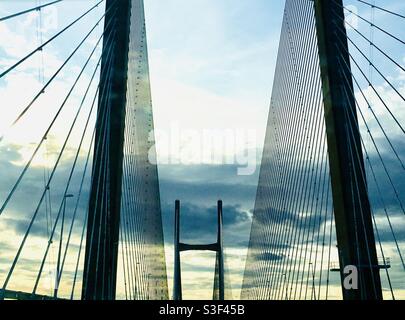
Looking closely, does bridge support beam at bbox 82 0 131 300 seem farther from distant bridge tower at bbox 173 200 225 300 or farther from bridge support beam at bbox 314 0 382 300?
distant bridge tower at bbox 173 200 225 300

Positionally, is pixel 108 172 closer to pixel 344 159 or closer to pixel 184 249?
pixel 344 159

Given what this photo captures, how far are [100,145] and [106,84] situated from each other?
143cm

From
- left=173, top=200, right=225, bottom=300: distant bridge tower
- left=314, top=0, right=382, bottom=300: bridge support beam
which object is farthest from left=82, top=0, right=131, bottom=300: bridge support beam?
left=173, top=200, right=225, bottom=300: distant bridge tower

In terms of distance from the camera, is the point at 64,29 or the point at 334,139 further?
the point at 334,139

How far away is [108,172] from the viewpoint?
11.8 meters

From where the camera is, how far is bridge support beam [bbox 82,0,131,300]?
10.6m

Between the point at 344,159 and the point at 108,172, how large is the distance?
196 inches

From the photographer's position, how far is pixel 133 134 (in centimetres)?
1538

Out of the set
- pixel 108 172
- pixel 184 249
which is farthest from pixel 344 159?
pixel 184 249

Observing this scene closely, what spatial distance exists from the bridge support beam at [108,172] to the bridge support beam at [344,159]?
453 centimetres

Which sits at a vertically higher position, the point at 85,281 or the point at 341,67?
the point at 341,67

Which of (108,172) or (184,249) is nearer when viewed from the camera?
(108,172)
